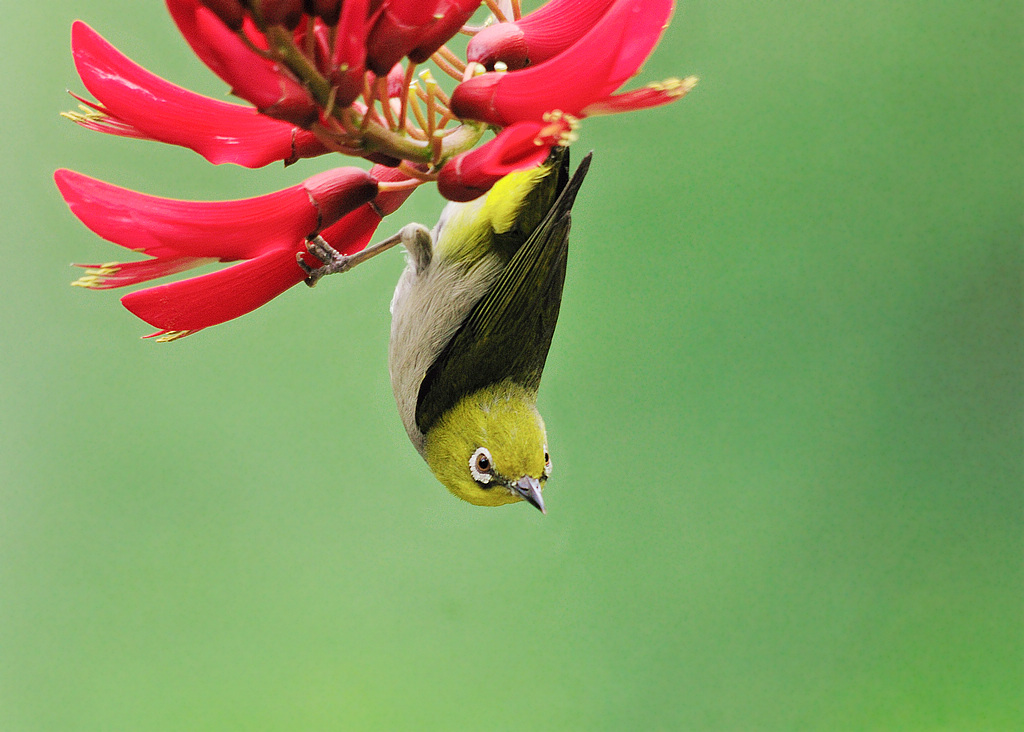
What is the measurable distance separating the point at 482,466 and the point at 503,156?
1.44ft

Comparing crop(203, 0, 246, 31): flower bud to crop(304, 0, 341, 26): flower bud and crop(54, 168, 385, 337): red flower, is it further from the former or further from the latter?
crop(54, 168, 385, 337): red flower

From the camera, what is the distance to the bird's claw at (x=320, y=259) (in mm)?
593

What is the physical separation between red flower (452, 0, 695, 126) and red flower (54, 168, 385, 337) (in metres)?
0.10

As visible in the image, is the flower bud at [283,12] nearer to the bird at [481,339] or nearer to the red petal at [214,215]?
the red petal at [214,215]

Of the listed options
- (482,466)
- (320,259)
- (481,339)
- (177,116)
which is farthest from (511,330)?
(177,116)

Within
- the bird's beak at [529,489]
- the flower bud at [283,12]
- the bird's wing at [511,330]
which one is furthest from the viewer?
the bird's beak at [529,489]

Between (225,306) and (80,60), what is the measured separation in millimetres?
163

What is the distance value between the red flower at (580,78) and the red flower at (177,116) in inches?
4.1

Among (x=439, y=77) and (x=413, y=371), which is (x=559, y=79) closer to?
(x=413, y=371)

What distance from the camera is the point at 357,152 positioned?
49 cm

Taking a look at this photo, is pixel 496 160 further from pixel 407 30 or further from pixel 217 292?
pixel 217 292

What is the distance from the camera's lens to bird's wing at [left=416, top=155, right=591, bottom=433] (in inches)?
29.2

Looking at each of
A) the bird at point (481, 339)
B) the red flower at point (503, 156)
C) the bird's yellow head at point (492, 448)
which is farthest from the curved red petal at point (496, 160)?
the bird's yellow head at point (492, 448)

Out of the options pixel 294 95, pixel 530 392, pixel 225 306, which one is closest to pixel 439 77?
pixel 530 392
